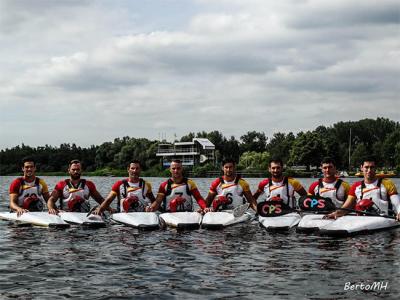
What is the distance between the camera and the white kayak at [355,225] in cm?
1319

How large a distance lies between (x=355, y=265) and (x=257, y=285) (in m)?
2.39

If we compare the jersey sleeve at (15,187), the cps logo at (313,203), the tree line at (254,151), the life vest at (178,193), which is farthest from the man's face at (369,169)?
the tree line at (254,151)

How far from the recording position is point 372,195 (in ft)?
47.4

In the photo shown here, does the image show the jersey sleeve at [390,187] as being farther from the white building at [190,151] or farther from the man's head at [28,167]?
the white building at [190,151]

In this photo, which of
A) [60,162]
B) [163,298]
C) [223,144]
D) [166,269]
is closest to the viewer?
[163,298]

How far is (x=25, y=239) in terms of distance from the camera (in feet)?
44.2

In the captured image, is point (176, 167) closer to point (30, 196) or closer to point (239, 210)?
point (239, 210)

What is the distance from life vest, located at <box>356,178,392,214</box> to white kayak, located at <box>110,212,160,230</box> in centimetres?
547

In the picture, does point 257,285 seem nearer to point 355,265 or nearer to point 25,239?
point 355,265

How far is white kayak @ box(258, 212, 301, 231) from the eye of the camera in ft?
47.0

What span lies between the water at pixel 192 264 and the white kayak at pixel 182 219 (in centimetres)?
26

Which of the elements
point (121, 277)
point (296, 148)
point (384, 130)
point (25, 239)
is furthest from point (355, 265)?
point (384, 130)

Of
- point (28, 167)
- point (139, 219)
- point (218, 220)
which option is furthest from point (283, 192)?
point (28, 167)

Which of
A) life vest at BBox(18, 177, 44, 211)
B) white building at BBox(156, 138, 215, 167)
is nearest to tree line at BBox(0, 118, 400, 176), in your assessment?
white building at BBox(156, 138, 215, 167)
